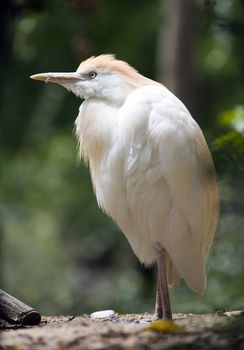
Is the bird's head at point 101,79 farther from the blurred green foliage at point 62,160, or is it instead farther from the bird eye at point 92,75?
the blurred green foliage at point 62,160

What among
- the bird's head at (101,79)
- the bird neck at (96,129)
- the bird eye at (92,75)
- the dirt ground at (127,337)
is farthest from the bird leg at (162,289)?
the bird eye at (92,75)

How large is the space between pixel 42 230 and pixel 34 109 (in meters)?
1.86

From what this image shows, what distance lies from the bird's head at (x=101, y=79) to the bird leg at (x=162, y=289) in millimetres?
895

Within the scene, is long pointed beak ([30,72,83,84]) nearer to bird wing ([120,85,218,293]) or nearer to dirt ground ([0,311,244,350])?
bird wing ([120,85,218,293])

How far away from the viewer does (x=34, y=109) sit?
11820 millimetres

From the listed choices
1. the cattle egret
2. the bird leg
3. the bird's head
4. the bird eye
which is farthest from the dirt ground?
the bird eye

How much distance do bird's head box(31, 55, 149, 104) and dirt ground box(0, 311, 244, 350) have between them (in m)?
1.42

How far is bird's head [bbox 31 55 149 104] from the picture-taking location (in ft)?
15.9

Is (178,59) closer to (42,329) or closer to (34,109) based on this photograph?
(34,109)

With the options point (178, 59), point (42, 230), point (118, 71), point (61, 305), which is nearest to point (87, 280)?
point (42, 230)

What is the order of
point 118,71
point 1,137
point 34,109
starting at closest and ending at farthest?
1. point 118,71
2. point 1,137
3. point 34,109

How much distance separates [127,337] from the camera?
12.1ft

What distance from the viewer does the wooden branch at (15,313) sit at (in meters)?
4.31

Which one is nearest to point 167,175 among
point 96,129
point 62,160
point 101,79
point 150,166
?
point 150,166
